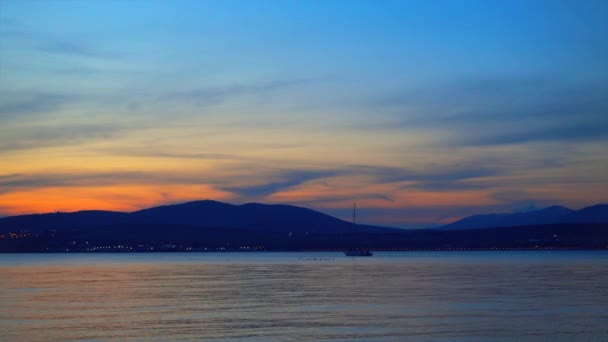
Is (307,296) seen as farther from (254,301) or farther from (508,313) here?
(508,313)

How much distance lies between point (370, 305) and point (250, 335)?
14.9m

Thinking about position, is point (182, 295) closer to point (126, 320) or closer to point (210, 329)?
point (126, 320)

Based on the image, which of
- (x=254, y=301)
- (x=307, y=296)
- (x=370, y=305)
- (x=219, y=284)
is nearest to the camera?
(x=370, y=305)

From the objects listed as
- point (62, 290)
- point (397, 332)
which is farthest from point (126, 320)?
point (62, 290)

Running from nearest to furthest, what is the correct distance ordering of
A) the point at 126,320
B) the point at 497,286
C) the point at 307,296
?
1. the point at 126,320
2. the point at 307,296
3. the point at 497,286

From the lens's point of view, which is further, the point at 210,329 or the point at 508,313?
the point at 508,313

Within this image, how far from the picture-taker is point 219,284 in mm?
75438

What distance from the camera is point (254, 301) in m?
55.4

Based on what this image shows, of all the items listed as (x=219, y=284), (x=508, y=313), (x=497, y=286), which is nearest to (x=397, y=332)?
(x=508, y=313)

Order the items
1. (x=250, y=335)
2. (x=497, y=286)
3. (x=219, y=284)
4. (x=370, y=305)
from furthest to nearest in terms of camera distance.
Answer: (x=219, y=284) → (x=497, y=286) → (x=370, y=305) → (x=250, y=335)

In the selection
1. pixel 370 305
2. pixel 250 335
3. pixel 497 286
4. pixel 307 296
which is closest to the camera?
pixel 250 335

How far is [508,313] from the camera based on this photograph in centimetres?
4662

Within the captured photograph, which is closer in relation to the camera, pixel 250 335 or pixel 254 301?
pixel 250 335

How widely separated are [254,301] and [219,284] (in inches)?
809
